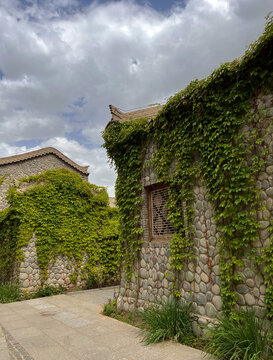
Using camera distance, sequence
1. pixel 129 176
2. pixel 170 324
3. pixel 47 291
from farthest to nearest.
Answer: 1. pixel 47 291
2. pixel 129 176
3. pixel 170 324

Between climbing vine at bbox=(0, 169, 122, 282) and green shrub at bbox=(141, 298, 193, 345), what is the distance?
5.64 meters

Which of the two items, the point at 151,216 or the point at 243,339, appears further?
the point at 151,216

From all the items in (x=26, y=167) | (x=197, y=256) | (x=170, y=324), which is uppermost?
(x=26, y=167)

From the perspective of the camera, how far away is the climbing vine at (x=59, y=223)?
8875mm

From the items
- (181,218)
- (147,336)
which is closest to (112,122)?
(181,218)

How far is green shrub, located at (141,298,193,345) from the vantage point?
158 inches

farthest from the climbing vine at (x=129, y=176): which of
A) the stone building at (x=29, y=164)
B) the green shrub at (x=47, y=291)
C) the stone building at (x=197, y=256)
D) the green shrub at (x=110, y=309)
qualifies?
the stone building at (x=29, y=164)

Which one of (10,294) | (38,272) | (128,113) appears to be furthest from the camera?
(38,272)

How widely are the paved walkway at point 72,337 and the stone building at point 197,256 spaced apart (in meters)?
0.69

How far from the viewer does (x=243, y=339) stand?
309 centimetres

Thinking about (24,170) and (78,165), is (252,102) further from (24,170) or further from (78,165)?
(78,165)

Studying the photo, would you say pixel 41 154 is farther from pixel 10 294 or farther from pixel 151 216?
pixel 151 216

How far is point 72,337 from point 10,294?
15.2 ft

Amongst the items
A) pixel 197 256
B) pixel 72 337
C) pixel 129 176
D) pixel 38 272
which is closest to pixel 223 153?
pixel 197 256
